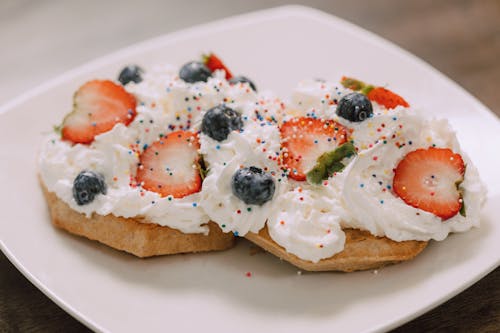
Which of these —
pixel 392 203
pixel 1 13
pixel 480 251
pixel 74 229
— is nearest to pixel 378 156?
pixel 392 203

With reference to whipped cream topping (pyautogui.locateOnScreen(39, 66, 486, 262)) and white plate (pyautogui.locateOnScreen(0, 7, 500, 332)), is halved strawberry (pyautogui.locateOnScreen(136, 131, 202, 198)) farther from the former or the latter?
white plate (pyautogui.locateOnScreen(0, 7, 500, 332))

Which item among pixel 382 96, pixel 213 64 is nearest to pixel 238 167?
pixel 382 96

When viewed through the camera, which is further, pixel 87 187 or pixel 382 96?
pixel 382 96

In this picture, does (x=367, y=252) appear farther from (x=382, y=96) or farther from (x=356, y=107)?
(x=382, y=96)

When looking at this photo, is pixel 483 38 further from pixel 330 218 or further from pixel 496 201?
pixel 330 218

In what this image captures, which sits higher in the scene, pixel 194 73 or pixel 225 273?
pixel 194 73

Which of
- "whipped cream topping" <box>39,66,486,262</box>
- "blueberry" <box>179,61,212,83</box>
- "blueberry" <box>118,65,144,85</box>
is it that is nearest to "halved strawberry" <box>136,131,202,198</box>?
"whipped cream topping" <box>39,66,486,262</box>
